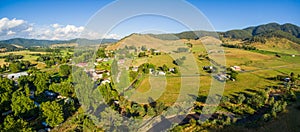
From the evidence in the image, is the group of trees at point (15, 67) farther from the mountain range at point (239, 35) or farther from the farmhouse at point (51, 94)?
the farmhouse at point (51, 94)

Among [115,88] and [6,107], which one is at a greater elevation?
[115,88]

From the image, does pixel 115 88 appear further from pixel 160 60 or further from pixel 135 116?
pixel 160 60

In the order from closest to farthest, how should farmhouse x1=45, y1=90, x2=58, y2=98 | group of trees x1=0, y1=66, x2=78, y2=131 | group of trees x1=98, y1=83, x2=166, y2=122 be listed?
group of trees x1=0, y1=66, x2=78, y2=131 < group of trees x1=98, y1=83, x2=166, y2=122 < farmhouse x1=45, y1=90, x2=58, y2=98

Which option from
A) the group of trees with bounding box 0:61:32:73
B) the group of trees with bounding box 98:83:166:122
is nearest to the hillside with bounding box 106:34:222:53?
the group of trees with bounding box 98:83:166:122

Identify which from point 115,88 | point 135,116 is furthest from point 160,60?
point 135,116

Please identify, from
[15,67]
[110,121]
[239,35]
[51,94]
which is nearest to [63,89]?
[51,94]

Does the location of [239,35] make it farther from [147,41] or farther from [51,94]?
[51,94]

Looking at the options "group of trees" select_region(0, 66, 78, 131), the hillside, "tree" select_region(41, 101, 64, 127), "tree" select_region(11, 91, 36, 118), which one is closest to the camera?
"group of trees" select_region(0, 66, 78, 131)

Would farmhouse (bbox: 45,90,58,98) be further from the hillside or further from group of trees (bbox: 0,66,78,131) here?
the hillside

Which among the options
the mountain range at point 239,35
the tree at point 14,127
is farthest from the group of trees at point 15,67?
the tree at point 14,127

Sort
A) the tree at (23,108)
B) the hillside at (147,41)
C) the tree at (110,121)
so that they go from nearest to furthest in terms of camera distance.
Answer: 1. the tree at (110,121)
2. the tree at (23,108)
3. the hillside at (147,41)

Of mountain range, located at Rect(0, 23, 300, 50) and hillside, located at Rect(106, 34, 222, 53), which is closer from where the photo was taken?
mountain range, located at Rect(0, 23, 300, 50)
